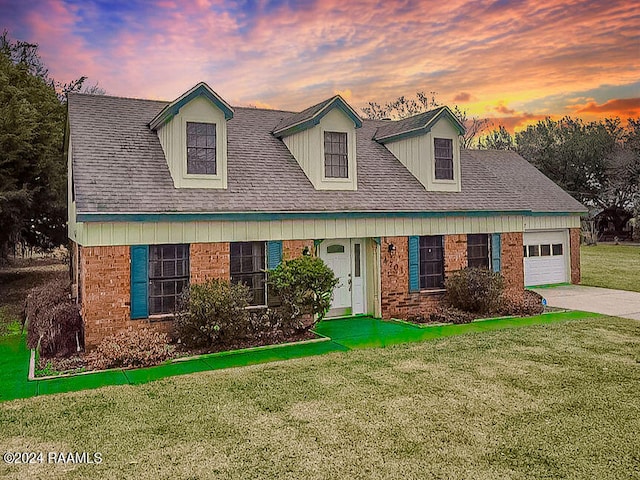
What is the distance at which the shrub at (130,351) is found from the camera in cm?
899

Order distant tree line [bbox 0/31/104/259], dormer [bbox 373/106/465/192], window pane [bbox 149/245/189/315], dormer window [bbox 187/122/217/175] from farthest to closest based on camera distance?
distant tree line [bbox 0/31/104/259] → dormer [bbox 373/106/465/192] → dormer window [bbox 187/122/217/175] → window pane [bbox 149/245/189/315]

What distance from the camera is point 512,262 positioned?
1477cm

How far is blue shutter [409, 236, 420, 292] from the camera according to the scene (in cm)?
1321

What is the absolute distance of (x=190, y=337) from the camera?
10023 millimetres

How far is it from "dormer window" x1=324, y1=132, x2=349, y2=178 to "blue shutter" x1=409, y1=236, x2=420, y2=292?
2551mm

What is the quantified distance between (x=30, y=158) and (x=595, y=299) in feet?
67.7

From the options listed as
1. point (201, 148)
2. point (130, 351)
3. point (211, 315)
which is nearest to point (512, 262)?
point (211, 315)

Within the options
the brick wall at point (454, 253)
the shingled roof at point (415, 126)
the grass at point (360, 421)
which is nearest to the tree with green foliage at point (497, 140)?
the shingled roof at point (415, 126)

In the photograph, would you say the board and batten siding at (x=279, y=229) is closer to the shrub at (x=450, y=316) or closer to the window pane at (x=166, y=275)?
the window pane at (x=166, y=275)

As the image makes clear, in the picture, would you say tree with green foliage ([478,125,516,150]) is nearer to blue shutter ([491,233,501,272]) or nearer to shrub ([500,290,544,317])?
blue shutter ([491,233,501,272])

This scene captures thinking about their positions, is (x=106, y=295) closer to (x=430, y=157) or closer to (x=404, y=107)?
(x=430, y=157)

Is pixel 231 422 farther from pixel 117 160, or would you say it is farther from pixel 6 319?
pixel 6 319

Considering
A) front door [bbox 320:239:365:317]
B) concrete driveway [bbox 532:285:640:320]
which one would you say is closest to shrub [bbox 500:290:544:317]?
concrete driveway [bbox 532:285:640:320]

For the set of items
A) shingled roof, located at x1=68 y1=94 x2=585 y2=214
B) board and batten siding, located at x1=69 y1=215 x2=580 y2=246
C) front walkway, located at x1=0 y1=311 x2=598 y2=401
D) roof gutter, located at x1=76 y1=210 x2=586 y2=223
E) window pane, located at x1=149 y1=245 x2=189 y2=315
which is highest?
shingled roof, located at x1=68 y1=94 x2=585 y2=214
